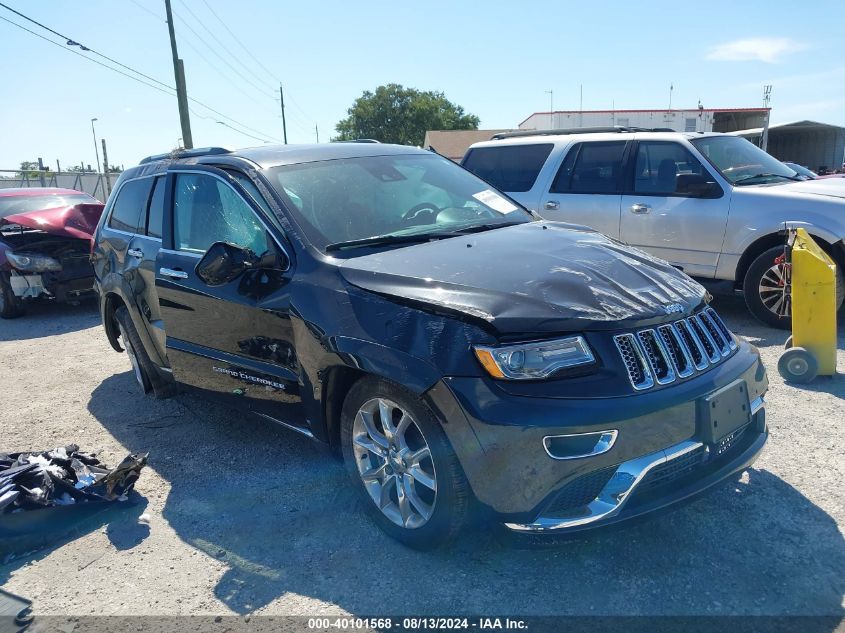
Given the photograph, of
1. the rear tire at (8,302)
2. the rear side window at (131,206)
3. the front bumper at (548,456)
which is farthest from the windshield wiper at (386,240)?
the rear tire at (8,302)

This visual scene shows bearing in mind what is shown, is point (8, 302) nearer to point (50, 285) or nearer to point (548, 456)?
point (50, 285)

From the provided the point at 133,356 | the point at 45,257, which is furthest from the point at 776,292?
the point at 45,257

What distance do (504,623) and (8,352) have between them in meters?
7.17

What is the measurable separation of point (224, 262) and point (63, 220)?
7.16 m

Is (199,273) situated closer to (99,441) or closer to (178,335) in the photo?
(178,335)

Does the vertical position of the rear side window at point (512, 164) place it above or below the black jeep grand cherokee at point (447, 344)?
above

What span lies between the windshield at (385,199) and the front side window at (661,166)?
A: 3.27 metres

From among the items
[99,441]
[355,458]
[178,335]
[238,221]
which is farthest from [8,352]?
[355,458]

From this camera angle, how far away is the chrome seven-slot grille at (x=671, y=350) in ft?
8.23

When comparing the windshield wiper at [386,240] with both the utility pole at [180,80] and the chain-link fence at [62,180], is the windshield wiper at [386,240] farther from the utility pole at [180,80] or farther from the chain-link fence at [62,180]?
the chain-link fence at [62,180]

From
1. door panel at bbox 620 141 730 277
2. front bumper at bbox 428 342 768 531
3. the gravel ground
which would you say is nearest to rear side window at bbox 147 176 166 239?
the gravel ground

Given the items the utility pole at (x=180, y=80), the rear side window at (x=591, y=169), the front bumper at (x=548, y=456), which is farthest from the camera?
the utility pole at (x=180, y=80)

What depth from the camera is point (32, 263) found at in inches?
346

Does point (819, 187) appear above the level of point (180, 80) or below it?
below
